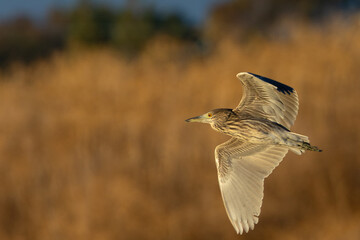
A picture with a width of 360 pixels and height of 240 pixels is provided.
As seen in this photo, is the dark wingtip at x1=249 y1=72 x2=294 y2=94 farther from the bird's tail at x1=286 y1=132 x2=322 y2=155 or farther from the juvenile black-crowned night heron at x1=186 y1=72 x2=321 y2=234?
the bird's tail at x1=286 y1=132 x2=322 y2=155

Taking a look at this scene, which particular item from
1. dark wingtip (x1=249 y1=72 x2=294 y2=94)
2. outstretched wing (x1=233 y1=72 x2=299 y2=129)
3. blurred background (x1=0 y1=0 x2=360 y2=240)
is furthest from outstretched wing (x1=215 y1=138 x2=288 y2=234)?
blurred background (x1=0 y1=0 x2=360 y2=240)

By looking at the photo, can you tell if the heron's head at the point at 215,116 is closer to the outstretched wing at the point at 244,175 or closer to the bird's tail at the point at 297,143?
the bird's tail at the point at 297,143

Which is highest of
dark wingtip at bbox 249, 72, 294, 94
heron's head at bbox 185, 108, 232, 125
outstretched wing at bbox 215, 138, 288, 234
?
dark wingtip at bbox 249, 72, 294, 94

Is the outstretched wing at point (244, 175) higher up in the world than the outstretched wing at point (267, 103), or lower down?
lower down

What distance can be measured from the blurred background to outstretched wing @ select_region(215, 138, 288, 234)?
14.7 feet

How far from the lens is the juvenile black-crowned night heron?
1835mm

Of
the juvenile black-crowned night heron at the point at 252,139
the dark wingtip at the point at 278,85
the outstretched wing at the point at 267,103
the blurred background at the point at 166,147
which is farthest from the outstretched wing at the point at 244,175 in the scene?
the blurred background at the point at 166,147

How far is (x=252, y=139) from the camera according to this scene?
193 centimetres

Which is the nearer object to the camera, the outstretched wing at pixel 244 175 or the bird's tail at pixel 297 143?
the bird's tail at pixel 297 143

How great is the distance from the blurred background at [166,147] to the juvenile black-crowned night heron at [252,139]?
178 inches

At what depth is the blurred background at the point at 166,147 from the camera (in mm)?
7316

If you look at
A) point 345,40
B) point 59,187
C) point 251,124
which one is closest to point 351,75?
point 345,40

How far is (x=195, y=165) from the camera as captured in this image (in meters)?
7.74

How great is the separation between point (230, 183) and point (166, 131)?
576 cm
